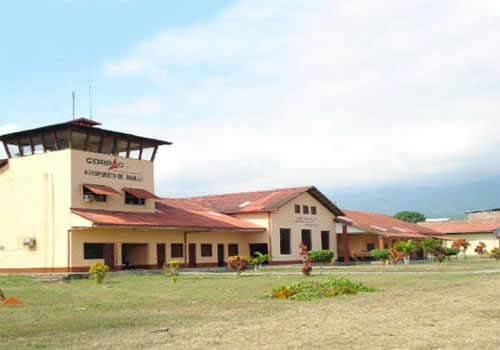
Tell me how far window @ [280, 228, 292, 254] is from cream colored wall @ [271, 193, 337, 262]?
0.25 m

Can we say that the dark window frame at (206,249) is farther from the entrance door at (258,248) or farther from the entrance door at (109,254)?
the entrance door at (109,254)

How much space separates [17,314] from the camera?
45.0 ft

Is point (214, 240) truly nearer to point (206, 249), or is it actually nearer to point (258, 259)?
point (206, 249)

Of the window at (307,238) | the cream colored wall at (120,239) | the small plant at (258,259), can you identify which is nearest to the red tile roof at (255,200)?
the window at (307,238)

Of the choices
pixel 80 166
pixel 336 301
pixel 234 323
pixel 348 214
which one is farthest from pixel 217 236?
pixel 234 323

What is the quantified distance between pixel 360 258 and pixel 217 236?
1582 centimetres

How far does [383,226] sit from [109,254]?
2900cm

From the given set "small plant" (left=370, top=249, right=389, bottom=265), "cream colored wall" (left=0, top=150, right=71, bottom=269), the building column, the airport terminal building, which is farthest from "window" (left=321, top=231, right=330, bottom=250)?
"cream colored wall" (left=0, top=150, right=71, bottom=269)

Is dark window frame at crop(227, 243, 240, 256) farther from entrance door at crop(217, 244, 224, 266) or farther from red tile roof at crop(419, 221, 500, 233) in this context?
red tile roof at crop(419, 221, 500, 233)

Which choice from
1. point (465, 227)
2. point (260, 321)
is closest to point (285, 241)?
point (260, 321)

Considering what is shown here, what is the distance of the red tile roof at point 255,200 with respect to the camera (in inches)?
1756

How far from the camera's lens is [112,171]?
33.7 meters

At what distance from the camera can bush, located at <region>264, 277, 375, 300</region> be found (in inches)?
619

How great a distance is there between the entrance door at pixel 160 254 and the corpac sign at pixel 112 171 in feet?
14.5
